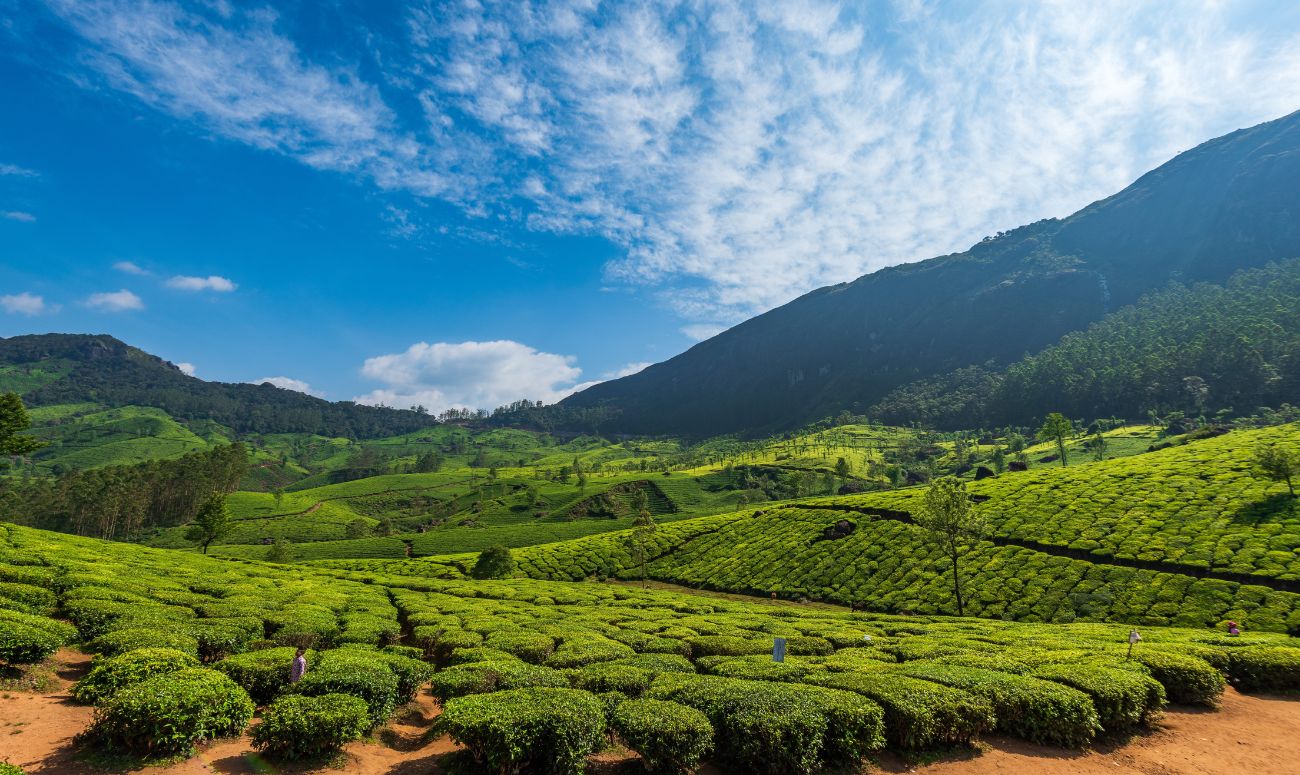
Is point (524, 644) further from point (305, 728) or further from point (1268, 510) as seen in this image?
point (1268, 510)

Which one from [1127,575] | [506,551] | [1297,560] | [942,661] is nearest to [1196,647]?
[942,661]

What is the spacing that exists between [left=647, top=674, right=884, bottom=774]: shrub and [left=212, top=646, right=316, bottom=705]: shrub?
12257 mm

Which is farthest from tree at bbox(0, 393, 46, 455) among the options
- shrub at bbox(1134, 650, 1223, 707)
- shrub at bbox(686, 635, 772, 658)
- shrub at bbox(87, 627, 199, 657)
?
shrub at bbox(1134, 650, 1223, 707)

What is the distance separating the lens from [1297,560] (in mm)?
43562

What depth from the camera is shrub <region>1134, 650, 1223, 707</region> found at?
66.1ft

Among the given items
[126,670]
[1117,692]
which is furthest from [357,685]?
[1117,692]

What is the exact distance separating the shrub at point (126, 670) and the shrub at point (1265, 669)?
39.3 meters

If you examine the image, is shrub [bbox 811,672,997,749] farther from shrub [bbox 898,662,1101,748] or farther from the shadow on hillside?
the shadow on hillside

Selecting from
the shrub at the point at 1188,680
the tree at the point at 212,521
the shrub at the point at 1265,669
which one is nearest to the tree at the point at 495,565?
the tree at the point at 212,521

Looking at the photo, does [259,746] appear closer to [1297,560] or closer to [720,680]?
[720,680]

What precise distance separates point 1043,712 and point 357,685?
20230mm

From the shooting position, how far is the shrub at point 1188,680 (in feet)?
66.1

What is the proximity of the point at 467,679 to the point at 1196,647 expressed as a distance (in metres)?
31.4

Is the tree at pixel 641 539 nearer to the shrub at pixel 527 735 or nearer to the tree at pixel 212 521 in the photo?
the tree at pixel 212 521
